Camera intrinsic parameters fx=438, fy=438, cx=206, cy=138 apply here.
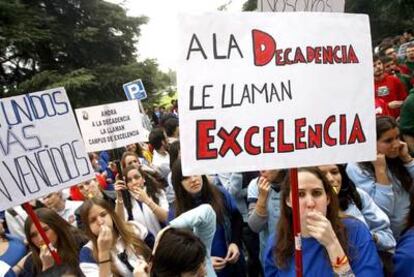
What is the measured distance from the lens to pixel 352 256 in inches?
80.0

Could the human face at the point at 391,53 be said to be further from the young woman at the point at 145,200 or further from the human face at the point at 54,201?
the human face at the point at 54,201

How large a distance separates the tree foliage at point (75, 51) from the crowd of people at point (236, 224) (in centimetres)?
1249

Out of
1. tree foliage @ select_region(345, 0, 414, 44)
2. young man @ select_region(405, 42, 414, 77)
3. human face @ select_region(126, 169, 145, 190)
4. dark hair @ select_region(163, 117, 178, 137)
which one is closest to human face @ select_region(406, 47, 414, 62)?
young man @ select_region(405, 42, 414, 77)

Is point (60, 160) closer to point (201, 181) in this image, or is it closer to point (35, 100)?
point (35, 100)

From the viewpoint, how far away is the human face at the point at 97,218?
315 cm

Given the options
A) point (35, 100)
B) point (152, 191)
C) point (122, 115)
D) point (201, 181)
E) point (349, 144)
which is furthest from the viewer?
point (122, 115)

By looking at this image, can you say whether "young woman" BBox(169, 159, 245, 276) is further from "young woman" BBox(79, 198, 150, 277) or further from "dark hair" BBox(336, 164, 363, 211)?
"dark hair" BBox(336, 164, 363, 211)

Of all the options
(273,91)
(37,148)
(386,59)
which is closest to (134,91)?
(386,59)

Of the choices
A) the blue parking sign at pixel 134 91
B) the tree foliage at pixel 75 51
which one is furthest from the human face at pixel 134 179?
the tree foliage at pixel 75 51

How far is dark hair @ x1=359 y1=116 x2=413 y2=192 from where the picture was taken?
304 centimetres

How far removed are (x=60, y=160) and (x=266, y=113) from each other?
1.43 metres

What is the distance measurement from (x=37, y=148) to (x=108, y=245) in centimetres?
74

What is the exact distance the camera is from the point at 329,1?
9.35 feet

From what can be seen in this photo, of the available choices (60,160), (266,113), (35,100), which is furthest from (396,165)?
(35,100)
